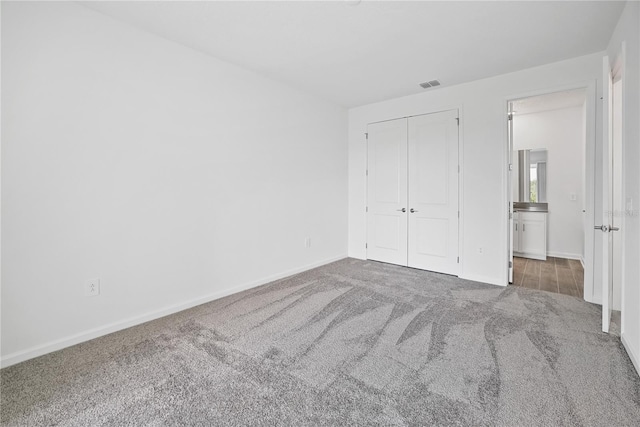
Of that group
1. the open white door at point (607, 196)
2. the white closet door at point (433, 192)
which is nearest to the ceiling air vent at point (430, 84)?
the white closet door at point (433, 192)

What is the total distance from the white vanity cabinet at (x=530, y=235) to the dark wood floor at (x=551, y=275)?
0.53 feet

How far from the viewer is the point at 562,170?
16.8 ft

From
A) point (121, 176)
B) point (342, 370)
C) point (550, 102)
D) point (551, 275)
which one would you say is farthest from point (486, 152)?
point (121, 176)

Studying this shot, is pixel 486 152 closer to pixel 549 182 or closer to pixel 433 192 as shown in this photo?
pixel 433 192

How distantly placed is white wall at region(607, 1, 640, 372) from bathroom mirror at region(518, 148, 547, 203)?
3384mm

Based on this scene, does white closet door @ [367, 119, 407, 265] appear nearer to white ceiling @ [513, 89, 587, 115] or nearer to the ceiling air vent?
the ceiling air vent

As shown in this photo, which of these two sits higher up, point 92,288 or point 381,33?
point 381,33

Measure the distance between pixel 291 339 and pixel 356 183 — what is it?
3192mm

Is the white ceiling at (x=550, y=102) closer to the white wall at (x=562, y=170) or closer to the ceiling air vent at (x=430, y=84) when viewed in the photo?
the white wall at (x=562, y=170)

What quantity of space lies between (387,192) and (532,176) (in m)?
2.87

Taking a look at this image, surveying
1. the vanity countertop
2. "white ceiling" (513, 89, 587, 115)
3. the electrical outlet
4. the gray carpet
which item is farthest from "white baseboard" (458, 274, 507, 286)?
the electrical outlet

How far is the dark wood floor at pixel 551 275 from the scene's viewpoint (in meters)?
3.54

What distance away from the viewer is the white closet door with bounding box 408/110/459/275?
157 inches

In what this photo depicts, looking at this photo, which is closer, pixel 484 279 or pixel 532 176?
pixel 484 279
